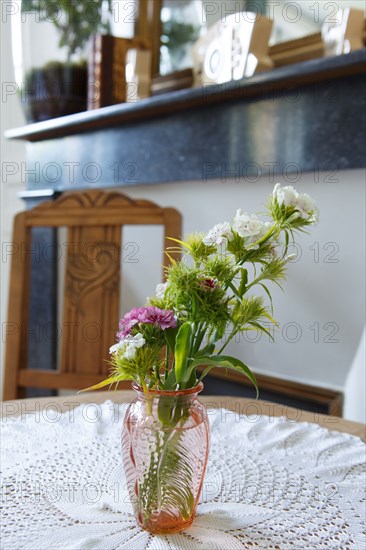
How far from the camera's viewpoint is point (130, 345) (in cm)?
57

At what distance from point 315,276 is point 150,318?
0.96m

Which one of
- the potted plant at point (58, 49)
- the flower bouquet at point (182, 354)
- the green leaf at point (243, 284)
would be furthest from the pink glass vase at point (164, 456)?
the potted plant at point (58, 49)

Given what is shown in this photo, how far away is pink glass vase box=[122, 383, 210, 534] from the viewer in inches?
23.4

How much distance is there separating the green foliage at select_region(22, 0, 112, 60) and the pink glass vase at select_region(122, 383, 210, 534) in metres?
1.56

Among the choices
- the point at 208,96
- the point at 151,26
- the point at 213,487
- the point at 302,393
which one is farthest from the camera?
the point at 151,26

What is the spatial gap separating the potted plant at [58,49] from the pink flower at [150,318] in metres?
1.49

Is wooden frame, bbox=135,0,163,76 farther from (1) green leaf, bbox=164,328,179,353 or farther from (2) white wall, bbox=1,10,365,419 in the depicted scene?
(1) green leaf, bbox=164,328,179,353

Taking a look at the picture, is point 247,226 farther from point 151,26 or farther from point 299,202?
point 151,26

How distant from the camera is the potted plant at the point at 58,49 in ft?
6.13

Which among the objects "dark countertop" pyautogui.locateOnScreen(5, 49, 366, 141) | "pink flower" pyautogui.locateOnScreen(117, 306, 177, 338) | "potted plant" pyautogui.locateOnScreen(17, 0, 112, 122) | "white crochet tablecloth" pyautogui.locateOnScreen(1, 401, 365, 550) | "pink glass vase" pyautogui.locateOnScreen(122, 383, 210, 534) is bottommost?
"white crochet tablecloth" pyautogui.locateOnScreen(1, 401, 365, 550)

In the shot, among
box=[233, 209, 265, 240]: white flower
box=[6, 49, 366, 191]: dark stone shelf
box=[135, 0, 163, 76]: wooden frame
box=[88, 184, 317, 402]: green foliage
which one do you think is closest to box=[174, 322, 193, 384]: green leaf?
box=[88, 184, 317, 402]: green foliage

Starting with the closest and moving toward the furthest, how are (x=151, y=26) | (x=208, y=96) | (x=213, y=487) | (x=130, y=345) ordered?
(x=130, y=345) → (x=213, y=487) → (x=208, y=96) → (x=151, y=26)

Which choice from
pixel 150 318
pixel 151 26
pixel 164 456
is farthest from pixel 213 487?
pixel 151 26

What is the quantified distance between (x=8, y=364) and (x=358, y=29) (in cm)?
115
